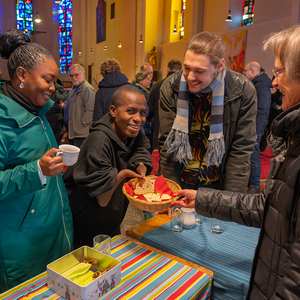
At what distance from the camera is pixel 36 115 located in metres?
1.55

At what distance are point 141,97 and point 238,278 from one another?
3.76 feet

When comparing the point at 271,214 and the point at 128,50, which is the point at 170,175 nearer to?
the point at 271,214

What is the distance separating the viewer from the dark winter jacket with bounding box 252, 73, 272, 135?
179 inches

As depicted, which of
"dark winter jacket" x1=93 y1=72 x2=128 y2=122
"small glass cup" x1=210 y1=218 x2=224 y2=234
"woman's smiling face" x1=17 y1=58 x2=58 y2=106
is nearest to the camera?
"woman's smiling face" x1=17 y1=58 x2=58 y2=106

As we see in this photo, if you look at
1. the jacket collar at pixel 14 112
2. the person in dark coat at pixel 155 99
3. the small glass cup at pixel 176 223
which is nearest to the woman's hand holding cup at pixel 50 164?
the jacket collar at pixel 14 112

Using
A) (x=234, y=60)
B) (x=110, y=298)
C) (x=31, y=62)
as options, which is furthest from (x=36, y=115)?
(x=234, y=60)

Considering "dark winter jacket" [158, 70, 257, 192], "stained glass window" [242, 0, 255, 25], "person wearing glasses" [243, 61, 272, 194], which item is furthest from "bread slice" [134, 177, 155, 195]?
"stained glass window" [242, 0, 255, 25]

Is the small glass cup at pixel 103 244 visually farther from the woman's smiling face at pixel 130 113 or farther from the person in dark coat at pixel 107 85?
the person in dark coat at pixel 107 85

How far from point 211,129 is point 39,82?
1140mm

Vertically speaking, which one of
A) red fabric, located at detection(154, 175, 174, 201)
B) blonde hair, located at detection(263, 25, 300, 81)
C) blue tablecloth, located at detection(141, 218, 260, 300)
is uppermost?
blonde hair, located at detection(263, 25, 300, 81)

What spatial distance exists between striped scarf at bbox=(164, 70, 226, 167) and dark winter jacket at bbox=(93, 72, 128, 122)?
217cm

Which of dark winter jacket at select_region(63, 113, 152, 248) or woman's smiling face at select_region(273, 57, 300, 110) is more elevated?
woman's smiling face at select_region(273, 57, 300, 110)

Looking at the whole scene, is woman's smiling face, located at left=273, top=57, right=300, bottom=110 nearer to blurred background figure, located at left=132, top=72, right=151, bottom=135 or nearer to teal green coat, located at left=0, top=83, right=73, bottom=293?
teal green coat, located at left=0, top=83, right=73, bottom=293

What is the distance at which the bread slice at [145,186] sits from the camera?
1818 mm
